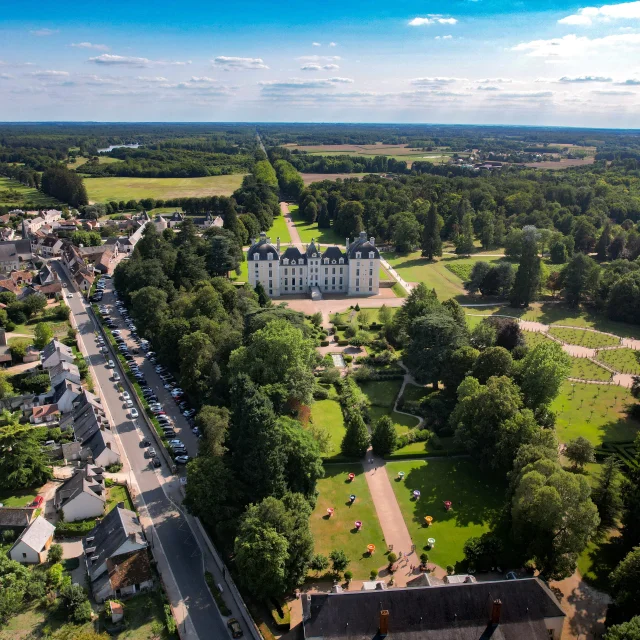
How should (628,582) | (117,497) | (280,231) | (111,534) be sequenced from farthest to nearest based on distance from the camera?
(280,231) < (117,497) < (111,534) < (628,582)

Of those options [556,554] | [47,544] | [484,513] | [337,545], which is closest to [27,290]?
[47,544]

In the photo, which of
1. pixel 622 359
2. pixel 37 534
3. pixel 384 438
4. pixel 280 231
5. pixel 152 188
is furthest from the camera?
pixel 152 188

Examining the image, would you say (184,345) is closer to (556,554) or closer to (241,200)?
(556,554)

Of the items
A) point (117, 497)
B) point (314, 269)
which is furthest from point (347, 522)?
point (314, 269)

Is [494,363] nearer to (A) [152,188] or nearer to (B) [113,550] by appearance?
(B) [113,550]

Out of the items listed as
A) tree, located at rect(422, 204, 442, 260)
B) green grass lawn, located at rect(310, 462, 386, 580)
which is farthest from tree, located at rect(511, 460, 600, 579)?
tree, located at rect(422, 204, 442, 260)

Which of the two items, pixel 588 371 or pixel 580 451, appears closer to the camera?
pixel 580 451
